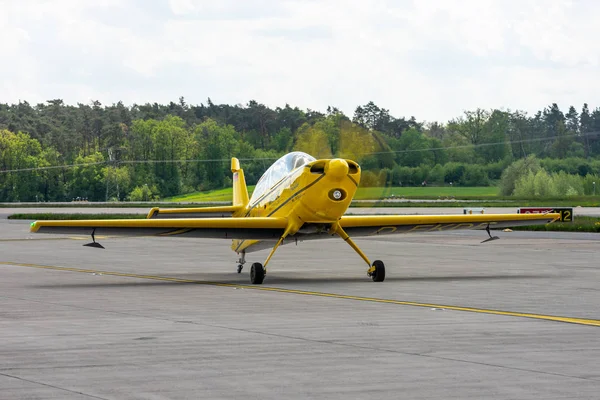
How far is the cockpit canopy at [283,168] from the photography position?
1941cm

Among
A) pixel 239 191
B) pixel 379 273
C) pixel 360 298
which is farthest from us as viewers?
pixel 239 191

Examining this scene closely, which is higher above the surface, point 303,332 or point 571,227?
point 571,227

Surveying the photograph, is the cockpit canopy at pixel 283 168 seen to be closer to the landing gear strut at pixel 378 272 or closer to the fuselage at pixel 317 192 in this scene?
the fuselage at pixel 317 192

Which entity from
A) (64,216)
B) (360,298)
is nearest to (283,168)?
(360,298)

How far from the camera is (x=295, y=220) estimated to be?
18719 mm

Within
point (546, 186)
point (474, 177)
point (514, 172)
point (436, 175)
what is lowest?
point (546, 186)

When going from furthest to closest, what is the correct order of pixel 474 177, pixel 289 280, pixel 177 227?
pixel 474 177
pixel 289 280
pixel 177 227

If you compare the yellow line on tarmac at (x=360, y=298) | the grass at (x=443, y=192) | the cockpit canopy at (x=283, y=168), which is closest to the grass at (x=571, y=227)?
the cockpit canopy at (x=283, y=168)

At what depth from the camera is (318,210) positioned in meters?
18.2

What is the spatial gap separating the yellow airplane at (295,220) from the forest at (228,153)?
6225 cm

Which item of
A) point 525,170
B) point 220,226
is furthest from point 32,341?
point 525,170

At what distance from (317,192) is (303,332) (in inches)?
275

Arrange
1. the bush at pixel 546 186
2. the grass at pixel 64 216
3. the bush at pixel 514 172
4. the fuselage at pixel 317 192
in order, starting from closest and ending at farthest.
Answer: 1. the fuselage at pixel 317 192
2. the grass at pixel 64 216
3. the bush at pixel 546 186
4. the bush at pixel 514 172

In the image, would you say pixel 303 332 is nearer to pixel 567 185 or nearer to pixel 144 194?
pixel 567 185
